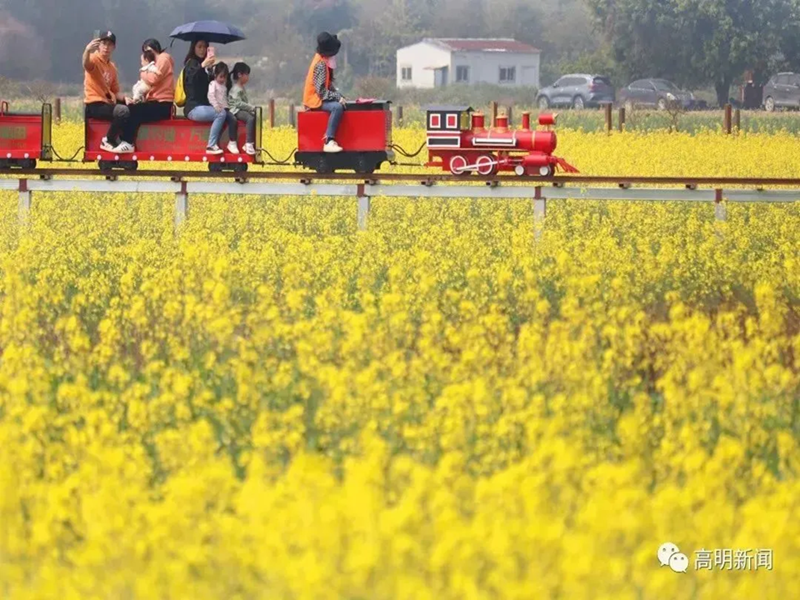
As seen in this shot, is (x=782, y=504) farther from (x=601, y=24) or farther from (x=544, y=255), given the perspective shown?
(x=601, y=24)

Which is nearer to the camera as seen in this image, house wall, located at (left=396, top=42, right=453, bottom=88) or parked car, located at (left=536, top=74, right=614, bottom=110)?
parked car, located at (left=536, top=74, right=614, bottom=110)

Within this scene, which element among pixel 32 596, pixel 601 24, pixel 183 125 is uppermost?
pixel 601 24

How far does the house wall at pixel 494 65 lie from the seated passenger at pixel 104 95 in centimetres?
6890

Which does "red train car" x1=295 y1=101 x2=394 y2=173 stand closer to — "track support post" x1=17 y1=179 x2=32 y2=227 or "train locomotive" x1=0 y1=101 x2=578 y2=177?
"train locomotive" x1=0 y1=101 x2=578 y2=177

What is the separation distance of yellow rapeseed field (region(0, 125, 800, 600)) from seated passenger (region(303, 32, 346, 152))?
3315 millimetres

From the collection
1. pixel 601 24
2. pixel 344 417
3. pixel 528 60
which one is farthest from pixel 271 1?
pixel 344 417

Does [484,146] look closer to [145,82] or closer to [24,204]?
[145,82]

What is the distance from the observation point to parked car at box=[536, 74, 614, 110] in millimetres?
64438

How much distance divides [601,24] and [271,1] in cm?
2393

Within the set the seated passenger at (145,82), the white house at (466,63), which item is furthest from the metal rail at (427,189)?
the white house at (466,63)

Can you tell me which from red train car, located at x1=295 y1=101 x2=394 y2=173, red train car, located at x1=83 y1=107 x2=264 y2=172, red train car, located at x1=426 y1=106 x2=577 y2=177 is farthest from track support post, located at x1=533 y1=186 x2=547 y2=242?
red train car, located at x1=83 y1=107 x2=264 y2=172

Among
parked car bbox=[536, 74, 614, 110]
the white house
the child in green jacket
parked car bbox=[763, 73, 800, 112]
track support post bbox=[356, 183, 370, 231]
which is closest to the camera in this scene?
track support post bbox=[356, 183, 370, 231]

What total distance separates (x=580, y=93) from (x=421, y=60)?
22765 mm

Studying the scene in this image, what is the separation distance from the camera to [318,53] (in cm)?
1703
